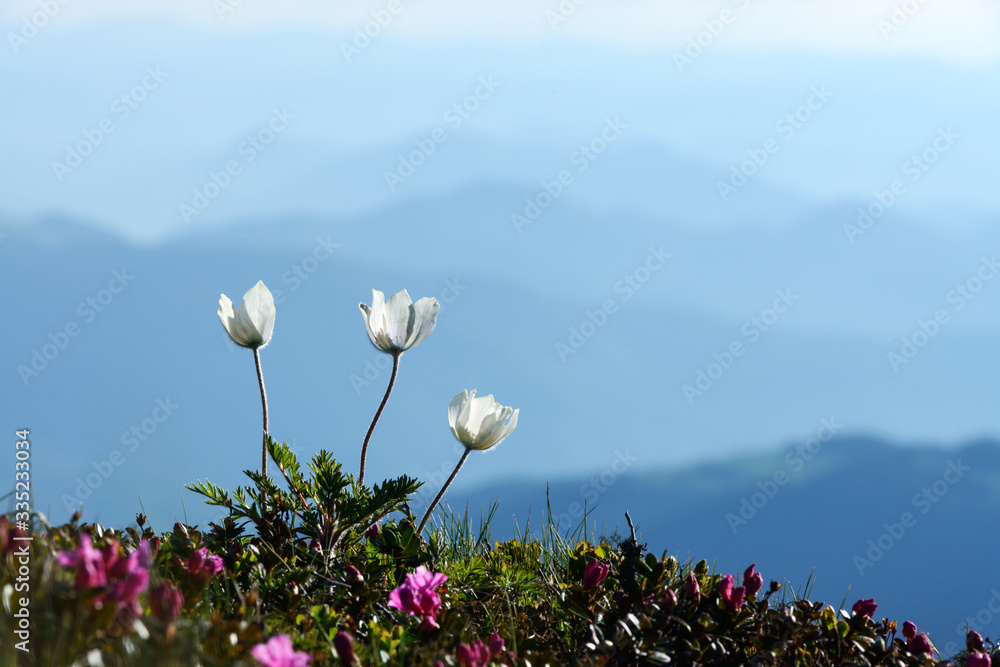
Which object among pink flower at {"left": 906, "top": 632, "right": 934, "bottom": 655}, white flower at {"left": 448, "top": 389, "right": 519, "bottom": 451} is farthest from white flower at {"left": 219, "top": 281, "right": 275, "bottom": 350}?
pink flower at {"left": 906, "top": 632, "right": 934, "bottom": 655}

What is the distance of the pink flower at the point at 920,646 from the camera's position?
236 centimetres

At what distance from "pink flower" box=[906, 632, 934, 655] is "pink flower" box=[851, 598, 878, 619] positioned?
6.6 inches

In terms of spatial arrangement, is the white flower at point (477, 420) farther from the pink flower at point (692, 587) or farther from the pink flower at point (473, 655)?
the pink flower at point (473, 655)

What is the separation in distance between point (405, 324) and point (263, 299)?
18.5 inches

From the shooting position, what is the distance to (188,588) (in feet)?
5.96

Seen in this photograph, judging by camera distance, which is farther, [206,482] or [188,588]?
[206,482]

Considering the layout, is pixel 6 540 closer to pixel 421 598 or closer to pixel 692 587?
pixel 421 598

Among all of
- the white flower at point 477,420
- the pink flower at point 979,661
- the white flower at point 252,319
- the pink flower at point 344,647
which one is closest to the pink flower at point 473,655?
the pink flower at point 344,647

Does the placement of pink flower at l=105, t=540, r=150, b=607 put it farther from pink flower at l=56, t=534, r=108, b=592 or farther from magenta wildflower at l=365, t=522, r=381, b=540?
magenta wildflower at l=365, t=522, r=381, b=540

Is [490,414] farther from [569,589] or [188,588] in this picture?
[188,588]

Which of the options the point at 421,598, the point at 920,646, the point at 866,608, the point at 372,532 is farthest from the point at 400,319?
the point at 920,646

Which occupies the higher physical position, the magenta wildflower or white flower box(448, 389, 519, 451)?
white flower box(448, 389, 519, 451)

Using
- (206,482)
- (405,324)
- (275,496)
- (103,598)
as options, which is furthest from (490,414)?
(103,598)

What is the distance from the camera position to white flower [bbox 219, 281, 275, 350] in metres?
2.77
